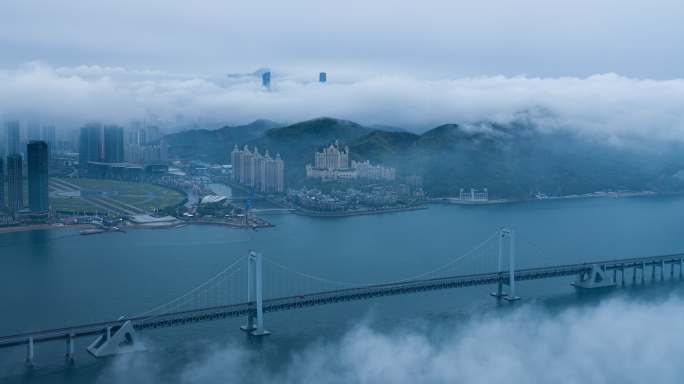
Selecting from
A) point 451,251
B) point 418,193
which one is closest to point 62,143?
point 418,193

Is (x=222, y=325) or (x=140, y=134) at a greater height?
(x=140, y=134)

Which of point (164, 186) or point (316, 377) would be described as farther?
point (164, 186)

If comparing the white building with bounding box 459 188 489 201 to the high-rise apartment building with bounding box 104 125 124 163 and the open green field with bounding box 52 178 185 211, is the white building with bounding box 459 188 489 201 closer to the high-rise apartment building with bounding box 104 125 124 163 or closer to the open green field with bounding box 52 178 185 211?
the open green field with bounding box 52 178 185 211

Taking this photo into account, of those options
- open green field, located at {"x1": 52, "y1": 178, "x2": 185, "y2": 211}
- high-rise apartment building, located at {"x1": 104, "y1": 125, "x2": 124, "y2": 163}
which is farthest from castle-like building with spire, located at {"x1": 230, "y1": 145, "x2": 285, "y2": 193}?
high-rise apartment building, located at {"x1": 104, "y1": 125, "x2": 124, "y2": 163}

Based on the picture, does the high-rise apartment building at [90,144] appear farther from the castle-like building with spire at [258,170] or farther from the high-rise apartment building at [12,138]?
the high-rise apartment building at [12,138]

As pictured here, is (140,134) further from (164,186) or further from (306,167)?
(306,167)

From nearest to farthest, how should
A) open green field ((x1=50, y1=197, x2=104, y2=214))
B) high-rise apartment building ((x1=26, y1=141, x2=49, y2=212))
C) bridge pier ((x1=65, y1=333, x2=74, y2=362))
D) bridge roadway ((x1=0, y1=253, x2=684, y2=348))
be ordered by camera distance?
bridge pier ((x1=65, y1=333, x2=74, y2=362)) < bridge roadway ((x1=0, y1=253, x2=684, y2=348)) < high-rise apartment building ((x1=26, y1=141, x2=49, y2=212)) < open green field ((x1=50, y1=197, x2=104, y2=214))

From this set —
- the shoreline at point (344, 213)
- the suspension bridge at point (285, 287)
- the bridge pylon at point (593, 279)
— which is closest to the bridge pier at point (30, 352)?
the suspension bridge at point (285, 287)

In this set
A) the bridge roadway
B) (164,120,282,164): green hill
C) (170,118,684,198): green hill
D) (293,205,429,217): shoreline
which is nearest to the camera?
the bridge roadway
